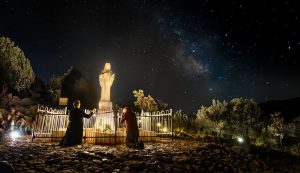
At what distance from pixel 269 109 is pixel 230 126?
139 ft

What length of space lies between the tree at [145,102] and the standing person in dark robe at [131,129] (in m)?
22.6

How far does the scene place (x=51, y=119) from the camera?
1585 centimetres

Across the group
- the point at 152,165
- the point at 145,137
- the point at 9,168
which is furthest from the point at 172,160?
the point at 145,137

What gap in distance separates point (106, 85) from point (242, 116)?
24498 mm

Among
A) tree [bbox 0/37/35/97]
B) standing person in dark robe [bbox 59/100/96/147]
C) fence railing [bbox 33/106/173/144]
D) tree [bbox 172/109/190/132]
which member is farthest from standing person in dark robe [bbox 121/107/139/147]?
tree [bbox 0/37/35/97]

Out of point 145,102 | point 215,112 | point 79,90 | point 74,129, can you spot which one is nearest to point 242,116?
point 215,112

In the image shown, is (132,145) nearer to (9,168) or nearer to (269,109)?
(9,168)

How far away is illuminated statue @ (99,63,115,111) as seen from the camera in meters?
16.2

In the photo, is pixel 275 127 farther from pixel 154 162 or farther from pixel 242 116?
pixel 154 162

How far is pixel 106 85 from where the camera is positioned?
1669 cm

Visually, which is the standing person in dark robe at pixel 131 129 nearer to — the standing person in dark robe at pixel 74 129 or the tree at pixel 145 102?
the standing person in dark robe at pixel 74 129

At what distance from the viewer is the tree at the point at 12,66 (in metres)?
28.7

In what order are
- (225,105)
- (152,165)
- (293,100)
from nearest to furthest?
(152,165) < (225,105) < (293,100)

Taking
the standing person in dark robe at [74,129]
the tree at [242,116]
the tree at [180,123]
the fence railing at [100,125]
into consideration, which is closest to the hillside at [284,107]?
→ the tree at [242,116]
